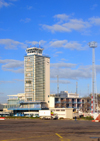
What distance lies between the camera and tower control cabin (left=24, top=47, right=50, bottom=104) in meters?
162

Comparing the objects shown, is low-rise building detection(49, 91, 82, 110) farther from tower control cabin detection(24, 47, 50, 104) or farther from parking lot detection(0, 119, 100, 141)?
parking lot detection(0, 119, 100, 141)

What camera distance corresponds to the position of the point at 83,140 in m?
23.2

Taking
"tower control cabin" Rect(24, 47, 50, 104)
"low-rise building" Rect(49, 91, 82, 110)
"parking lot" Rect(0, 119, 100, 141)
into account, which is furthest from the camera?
"tower control cabin" Rect(24, 47, 50, 104)

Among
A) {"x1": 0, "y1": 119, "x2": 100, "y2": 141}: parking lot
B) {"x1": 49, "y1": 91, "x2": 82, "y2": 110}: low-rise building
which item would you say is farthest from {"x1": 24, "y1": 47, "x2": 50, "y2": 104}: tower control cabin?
{"x1": 0, "y1": 119, "x2": 100, "y2": 141}: parking lot

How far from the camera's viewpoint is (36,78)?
162m

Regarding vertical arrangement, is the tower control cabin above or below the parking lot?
above

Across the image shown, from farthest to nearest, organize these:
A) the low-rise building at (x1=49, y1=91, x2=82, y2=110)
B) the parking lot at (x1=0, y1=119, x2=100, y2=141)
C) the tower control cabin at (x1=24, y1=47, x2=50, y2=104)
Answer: the tower control cabin at (x1=24, y1=47, x2=50, y2=104) → the low-rise building at (x1=49, y1=91, x2=82, y2=110) → the parking lot at (x1=0, y1=119, x2=100, y2=141)

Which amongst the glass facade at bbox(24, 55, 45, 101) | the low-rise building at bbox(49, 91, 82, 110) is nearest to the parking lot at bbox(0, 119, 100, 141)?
the low-rise building at bbox(49, 91, 82, 110)

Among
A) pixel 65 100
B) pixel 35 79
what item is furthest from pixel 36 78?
pixel 65 100

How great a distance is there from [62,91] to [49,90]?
10469mm

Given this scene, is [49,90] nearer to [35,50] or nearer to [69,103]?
[69,103]

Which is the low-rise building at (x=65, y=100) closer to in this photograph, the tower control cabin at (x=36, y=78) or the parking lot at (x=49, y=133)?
the tower control cabin at (x=36, y=78)

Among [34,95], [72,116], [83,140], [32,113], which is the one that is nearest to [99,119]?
[72,116]

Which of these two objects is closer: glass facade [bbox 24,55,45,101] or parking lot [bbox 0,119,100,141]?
parking lot [bbox 0,119,100,141]
